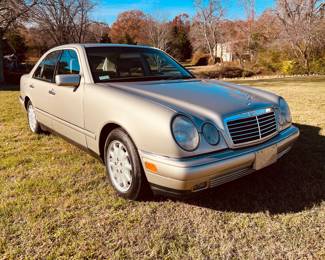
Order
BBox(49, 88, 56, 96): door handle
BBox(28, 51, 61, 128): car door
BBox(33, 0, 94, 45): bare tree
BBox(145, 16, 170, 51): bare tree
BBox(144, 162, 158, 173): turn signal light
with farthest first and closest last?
BBox(145, 16, 170, 51): bare tree → BBox(33, 0, 94, 45): bare tree → BBox(28, 51, 61, 128): car door → BBox(49, 88, 56, 96): door handle → BBox(144, 162, 158, 173): turn signal light

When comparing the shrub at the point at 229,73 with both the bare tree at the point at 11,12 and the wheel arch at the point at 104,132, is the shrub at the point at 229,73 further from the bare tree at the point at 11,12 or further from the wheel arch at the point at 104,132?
the wheel arch at the point at 104,132

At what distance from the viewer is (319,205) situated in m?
2.85

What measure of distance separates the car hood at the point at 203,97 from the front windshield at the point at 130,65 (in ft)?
0.93

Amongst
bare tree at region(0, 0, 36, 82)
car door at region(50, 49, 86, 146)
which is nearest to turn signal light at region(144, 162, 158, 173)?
car door at region(50, 49, 86, 146)

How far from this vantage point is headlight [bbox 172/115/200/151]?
2447mm

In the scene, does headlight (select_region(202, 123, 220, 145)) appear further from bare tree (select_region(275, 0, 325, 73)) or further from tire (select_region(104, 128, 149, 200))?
bare tree (select_region(275, 0, 325, 73))

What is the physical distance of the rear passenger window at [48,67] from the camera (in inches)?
172

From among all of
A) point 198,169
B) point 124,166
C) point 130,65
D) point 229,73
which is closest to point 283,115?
point 198,169

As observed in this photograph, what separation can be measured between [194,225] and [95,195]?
3.61 ft

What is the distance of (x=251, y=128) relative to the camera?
2.80 m

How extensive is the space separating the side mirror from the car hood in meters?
0.43

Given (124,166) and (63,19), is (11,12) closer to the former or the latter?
(63,19)

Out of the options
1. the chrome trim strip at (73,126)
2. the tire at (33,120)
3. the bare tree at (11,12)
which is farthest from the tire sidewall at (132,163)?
the bare tree at (11,12)

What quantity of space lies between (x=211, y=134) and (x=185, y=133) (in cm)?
24
